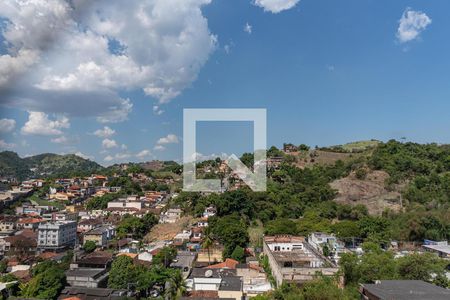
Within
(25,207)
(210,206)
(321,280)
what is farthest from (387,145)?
(25,207)

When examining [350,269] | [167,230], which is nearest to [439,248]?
[350,269]

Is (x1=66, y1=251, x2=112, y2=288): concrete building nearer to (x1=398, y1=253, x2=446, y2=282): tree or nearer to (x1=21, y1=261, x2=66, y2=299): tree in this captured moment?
(x1=21, y1=261, x2=66, y2=299): tree

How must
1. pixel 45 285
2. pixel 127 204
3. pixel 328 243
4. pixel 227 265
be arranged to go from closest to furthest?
1. pixel 45 285
2. pixel 227 265
3. pixel 328 243
4. pixel 127 204

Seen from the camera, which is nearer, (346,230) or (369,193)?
(346,230)

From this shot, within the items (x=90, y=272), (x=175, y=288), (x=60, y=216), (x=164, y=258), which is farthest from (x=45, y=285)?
(x=60, y=216)

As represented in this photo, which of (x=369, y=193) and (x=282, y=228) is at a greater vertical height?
(x=369, y=193)

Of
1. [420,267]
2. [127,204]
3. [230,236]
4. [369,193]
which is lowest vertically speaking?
[420,267]

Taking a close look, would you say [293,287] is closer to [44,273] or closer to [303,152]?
[44,273]

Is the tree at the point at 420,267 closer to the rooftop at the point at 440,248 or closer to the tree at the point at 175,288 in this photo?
the rooftop at the point at 440,248

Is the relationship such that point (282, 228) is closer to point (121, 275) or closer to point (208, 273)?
point (208, 273)

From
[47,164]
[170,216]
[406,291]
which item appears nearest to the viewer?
[406,291]
